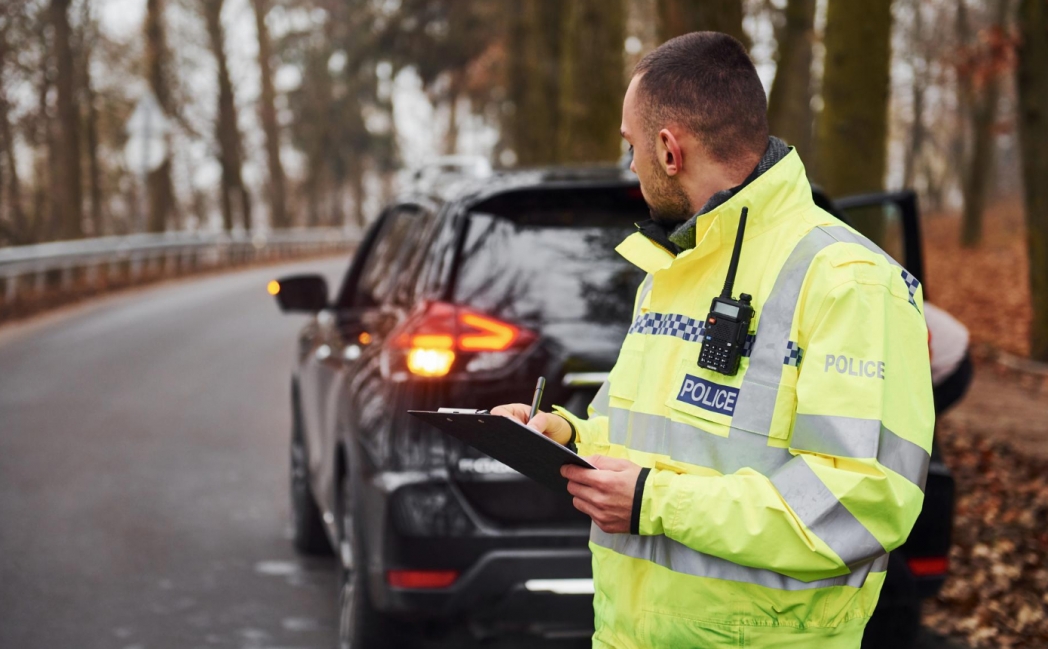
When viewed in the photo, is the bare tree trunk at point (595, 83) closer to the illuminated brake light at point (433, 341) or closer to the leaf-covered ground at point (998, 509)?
→ the leaf-covered ground at point (998, 509)

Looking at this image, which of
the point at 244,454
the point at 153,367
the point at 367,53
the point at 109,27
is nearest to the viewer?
the point at 244,454

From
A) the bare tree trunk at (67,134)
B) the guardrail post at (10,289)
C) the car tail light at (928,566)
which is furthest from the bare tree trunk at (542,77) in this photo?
the car tail light at (928,566)

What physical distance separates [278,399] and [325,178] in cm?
4817

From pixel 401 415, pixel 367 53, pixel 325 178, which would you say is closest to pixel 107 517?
pixel 401 415

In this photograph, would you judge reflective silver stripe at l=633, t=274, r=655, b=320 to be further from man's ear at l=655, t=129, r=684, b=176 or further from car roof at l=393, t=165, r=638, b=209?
car roof at l=393, t=165, r=638, b=209

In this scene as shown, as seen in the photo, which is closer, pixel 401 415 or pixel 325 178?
pixel 401 415

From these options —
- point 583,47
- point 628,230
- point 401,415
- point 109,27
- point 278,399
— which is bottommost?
point 278,399

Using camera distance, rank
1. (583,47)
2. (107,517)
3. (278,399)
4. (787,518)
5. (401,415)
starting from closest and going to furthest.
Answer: (787,518), (401,415), (107,517), (278,399), (583,47)

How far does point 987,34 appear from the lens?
623 inches

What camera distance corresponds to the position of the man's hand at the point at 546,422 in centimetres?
242

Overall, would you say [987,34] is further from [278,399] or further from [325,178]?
[325,178]

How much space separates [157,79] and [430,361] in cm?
2853

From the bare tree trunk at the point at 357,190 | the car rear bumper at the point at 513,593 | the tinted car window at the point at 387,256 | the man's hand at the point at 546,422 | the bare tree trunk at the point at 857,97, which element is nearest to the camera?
the man's hand at the point at 546,422

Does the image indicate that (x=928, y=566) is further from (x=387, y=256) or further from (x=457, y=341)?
(x=387, y=256)
